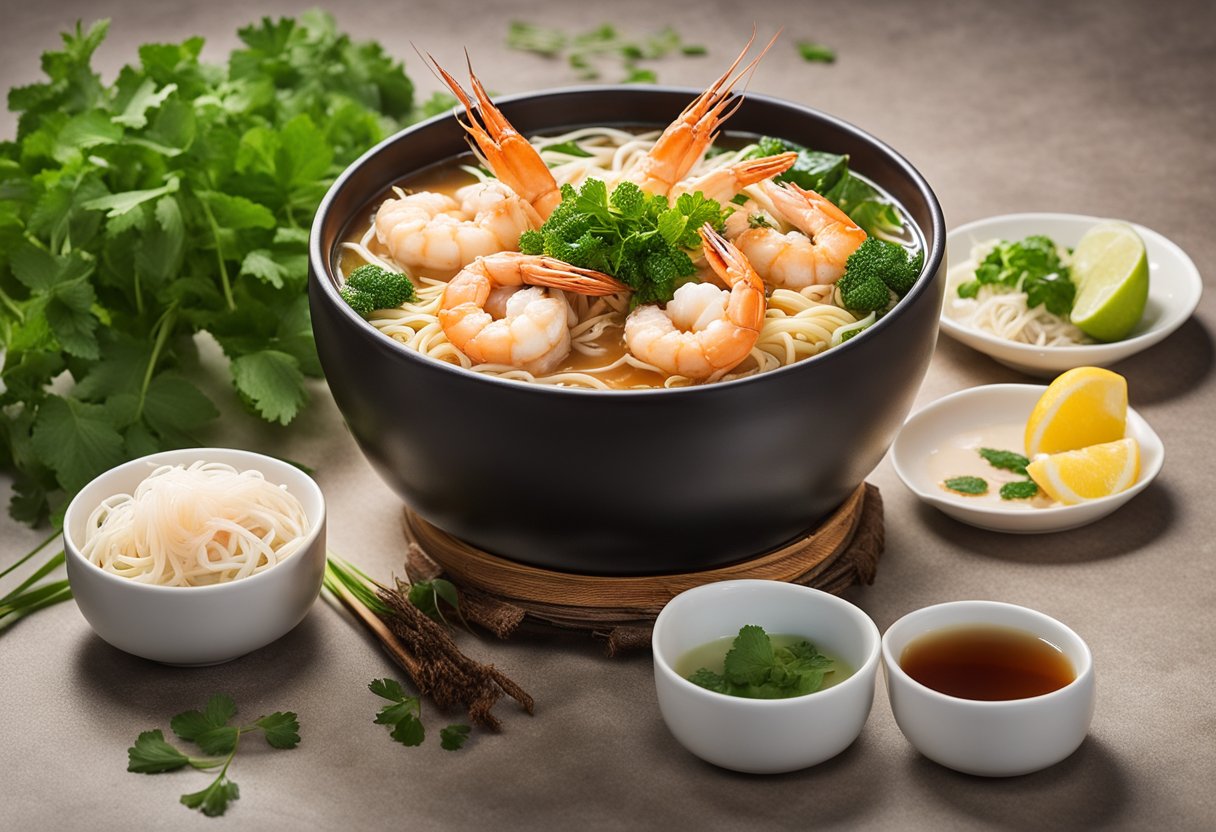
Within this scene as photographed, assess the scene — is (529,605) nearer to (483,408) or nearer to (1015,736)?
(483,408)

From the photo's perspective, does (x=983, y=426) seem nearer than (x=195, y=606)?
No

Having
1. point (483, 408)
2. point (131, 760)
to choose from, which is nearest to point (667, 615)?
point (483, 408)

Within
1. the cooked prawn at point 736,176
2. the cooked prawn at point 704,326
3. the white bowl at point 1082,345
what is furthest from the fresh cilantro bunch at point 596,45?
the cooked prawn at point 704,326

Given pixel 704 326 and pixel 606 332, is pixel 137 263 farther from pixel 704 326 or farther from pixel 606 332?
pixel 704 326

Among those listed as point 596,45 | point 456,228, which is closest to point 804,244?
point 456,228

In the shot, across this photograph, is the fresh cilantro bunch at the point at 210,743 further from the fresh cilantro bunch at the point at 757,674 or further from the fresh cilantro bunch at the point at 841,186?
the fresh cilantro bunch at the point at 841,186
